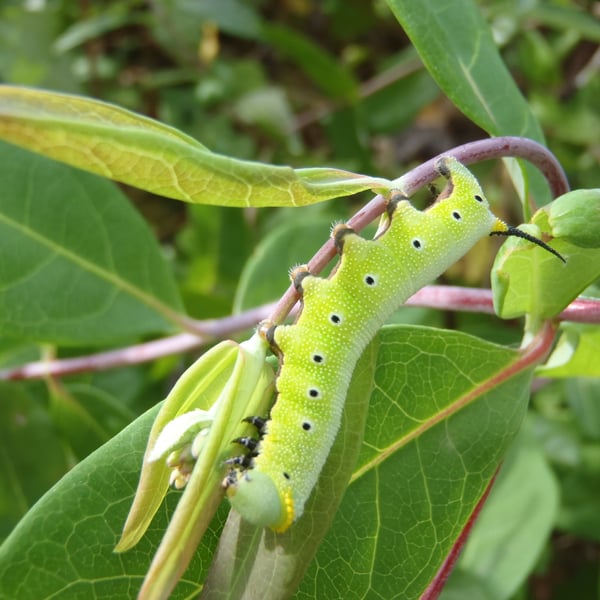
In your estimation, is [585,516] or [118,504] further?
[585,516]

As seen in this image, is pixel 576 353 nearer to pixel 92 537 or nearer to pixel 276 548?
pixel 276 548

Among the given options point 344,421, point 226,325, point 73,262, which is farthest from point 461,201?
point 73,262

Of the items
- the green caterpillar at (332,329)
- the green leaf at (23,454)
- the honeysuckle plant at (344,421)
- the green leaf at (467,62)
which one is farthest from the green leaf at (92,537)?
the green leaf at (23,454)

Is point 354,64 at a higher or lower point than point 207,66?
higher

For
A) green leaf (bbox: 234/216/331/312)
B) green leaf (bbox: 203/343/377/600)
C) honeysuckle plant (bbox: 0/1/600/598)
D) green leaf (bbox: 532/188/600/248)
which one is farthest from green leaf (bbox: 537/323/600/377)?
green leaf (bbox: 234/216/331/312)

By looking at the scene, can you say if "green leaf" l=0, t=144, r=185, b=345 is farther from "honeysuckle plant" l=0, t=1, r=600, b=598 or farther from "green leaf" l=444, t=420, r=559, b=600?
"green leaf" l=444, t=420, r=559, b=600

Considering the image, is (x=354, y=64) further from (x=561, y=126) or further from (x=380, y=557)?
(x=380, y=557)

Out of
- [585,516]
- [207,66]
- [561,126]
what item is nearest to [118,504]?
[585,516]
